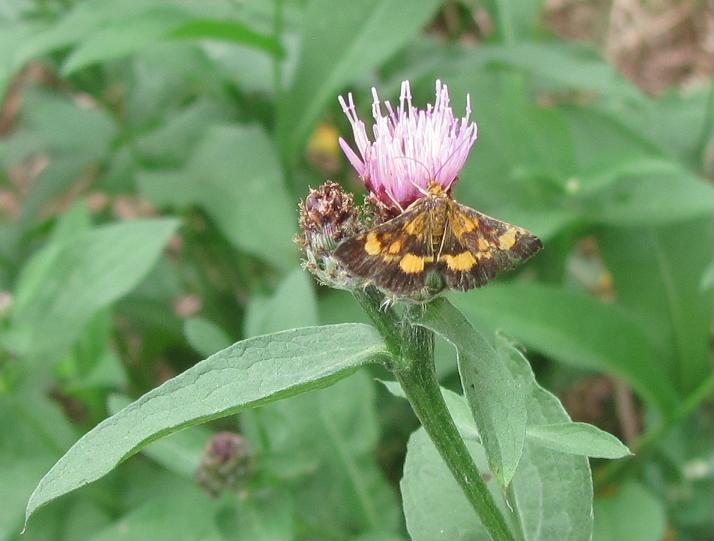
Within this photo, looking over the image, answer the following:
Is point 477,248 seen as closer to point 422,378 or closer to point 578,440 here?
point 422,378

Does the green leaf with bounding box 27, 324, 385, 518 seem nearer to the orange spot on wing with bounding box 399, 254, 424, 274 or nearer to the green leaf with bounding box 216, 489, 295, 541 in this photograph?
the orange spot on wing with bounding box 399, 254, 424, 274

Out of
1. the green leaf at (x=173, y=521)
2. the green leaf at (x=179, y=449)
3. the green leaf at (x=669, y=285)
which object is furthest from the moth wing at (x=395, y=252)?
the green leaf at (x=669, y=285)

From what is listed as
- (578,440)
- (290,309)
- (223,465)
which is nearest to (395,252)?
(578,440)

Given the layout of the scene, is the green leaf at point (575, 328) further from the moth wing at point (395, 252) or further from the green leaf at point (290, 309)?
the moth wing at point (395, 252)

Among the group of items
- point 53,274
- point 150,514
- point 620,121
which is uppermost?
point 620,121

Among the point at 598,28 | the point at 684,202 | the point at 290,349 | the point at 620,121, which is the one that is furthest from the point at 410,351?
the point at 598,28

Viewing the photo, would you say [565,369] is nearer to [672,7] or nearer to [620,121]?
[620,121]
